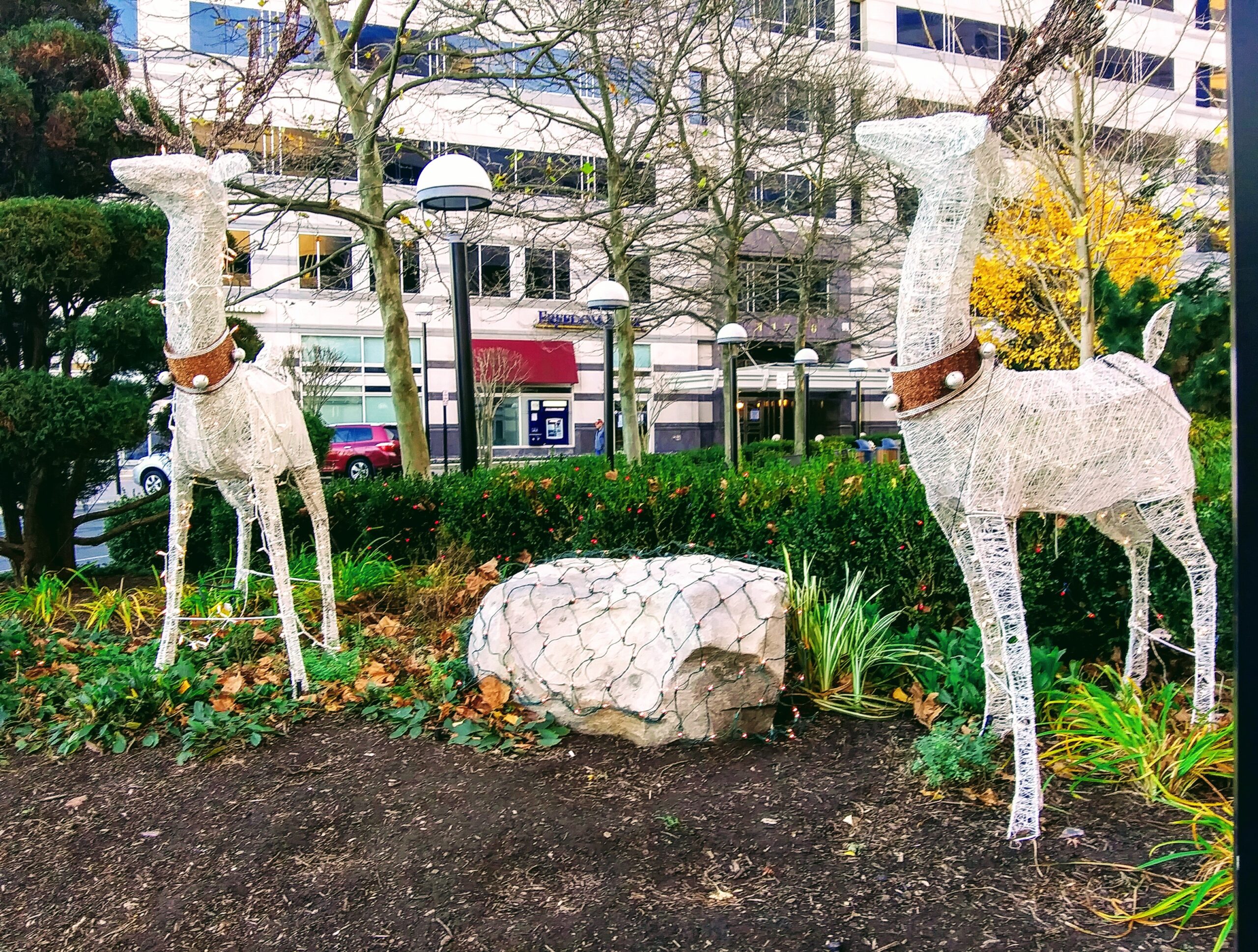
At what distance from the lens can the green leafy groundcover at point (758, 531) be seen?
381 cm

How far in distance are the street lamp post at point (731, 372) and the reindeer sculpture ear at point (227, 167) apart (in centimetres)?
911

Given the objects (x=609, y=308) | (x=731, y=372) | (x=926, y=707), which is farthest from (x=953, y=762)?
(x=731, y=372)

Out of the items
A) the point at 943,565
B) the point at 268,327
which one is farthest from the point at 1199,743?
the point at 268,327

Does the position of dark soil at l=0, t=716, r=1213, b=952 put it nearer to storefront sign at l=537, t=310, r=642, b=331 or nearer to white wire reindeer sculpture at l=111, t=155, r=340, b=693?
white wire reindeer sculpture at l=111, t=155, r=340, b=693

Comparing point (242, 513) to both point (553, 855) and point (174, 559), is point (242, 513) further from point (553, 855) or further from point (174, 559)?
point (553, 855)

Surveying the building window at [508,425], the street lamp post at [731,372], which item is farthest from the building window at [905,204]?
the building window at [508,425]

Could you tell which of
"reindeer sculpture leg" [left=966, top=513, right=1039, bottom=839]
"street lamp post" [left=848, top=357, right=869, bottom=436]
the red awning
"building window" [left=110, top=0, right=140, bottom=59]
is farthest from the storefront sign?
"reindeer sculpture leg" [left=966, top=513, right=1039, bottom=839]

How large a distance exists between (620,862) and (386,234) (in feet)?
22.6

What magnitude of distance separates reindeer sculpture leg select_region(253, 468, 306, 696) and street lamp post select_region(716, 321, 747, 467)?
8707mm

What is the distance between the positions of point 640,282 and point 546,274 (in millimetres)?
7370

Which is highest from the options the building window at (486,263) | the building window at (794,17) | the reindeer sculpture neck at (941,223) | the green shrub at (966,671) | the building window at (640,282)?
the building window at (794,17)

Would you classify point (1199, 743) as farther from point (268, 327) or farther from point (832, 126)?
point (268, 327)

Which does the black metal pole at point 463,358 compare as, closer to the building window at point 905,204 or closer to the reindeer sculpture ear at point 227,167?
the reindeer sculpture ear at point 227,167

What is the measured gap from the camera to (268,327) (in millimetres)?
22688
